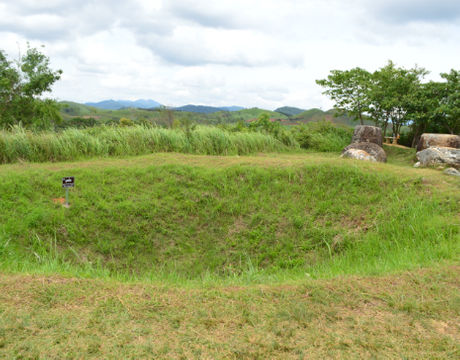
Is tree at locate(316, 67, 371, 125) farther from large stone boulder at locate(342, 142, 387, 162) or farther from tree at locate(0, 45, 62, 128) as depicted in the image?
tree at locate(0, 45, 62, 128)

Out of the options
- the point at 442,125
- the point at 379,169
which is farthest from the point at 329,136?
the point at 379,169

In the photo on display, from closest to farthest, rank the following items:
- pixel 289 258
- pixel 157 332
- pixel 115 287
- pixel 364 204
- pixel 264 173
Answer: pixel 157 332
pixel 115 287
pixel 289 258
pixel 364 204
pixel 264 173

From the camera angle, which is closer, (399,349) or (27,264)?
(399,349)

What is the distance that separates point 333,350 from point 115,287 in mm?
1673

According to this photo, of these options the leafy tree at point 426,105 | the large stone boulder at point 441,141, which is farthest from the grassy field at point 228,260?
the leafy tree at point 426,105

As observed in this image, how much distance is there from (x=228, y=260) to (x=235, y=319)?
6.85ft

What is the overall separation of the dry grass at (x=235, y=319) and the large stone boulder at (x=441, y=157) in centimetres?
531

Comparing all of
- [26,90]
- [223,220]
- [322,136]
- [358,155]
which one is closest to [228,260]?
[223,220]

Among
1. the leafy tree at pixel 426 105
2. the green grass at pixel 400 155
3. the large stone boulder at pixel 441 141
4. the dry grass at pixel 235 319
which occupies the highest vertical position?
the leafy tree at pixel 426 105

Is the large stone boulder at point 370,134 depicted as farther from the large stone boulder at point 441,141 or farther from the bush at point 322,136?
the large stone boulder at point 441,141

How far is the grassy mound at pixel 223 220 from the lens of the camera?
3891mm

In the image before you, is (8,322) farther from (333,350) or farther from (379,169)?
(379,169)

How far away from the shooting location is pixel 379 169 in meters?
5.71

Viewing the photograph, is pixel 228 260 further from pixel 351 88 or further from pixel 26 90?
pixel 26 90
